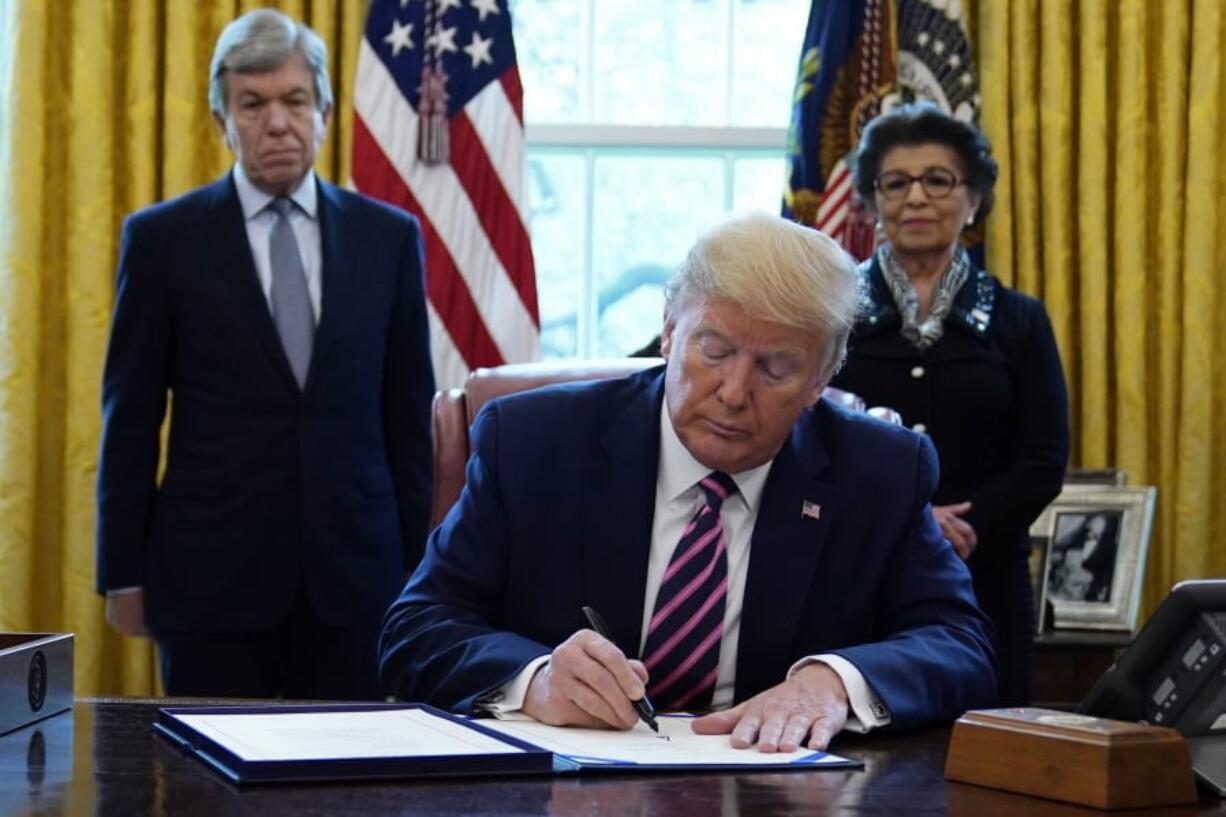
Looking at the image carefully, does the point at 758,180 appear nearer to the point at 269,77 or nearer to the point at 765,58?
the point at 765,58

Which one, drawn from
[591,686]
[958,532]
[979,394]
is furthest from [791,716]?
[979,394]

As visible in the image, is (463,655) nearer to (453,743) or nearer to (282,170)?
(453,743)

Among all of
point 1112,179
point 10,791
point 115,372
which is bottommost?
point 10,791

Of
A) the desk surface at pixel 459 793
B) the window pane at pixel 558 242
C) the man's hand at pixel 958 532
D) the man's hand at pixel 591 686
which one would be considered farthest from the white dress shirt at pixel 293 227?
the desk surface at pixel 459 793

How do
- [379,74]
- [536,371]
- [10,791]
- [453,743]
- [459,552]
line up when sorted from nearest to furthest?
[10,791], [453,743], [459,552], [536,371], [379,74]

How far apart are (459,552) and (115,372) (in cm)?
147

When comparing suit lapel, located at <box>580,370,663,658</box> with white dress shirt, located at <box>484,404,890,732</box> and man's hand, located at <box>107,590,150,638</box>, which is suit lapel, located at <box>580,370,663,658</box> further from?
man's hand, located at <box>107,590,150,638</box>

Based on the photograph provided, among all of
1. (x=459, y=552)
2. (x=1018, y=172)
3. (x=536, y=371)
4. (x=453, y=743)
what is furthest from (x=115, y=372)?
(x=1018, y=172)

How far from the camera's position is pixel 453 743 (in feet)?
6.12

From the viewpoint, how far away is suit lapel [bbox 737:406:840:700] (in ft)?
7.86

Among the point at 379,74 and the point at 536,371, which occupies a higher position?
the point at 379,74

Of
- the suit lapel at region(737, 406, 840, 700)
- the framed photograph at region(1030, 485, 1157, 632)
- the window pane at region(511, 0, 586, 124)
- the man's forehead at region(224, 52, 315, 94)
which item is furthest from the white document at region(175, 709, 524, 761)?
the window pane at region(511, 0, 586, 124)

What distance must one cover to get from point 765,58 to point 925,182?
152 cm

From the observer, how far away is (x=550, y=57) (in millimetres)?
5156
